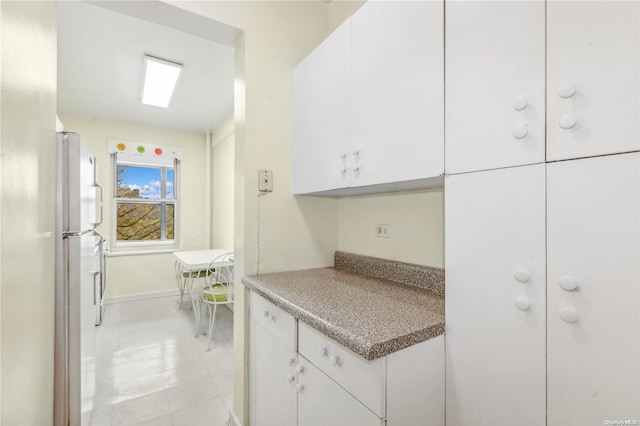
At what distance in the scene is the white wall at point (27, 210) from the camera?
2.58ft

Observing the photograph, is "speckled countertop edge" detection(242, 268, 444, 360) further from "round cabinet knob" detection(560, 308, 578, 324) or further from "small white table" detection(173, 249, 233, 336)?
"small white table" detection(173, 249, 233, 336)

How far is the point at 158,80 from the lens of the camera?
110 inches

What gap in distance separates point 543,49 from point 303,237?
1.36 metres

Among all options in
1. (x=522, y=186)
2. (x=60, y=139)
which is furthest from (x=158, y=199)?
(x=522, y=186)

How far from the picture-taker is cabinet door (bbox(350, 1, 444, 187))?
0.95 meters

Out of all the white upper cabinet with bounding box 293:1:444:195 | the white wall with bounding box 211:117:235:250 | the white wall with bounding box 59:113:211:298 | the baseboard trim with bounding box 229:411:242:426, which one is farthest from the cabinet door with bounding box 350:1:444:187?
the white wall with bounding box 59:113:211:298

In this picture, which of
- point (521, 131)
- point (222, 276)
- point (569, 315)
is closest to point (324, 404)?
point (569, 315)

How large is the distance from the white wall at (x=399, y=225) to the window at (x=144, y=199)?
3581mm

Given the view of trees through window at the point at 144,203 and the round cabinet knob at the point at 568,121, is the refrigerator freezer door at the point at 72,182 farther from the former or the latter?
the view of trees through window at the point at 144,203

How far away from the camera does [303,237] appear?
1774 mm

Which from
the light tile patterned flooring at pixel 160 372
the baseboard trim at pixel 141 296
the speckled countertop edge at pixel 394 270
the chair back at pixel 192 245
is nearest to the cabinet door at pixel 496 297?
the speckled countertop edge at pixel 394 270

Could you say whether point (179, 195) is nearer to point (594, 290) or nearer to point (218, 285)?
point (218, 285)

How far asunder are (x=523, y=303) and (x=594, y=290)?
14 centimetres

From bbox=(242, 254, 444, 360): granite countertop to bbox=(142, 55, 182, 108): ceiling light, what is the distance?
2086 millimetres
